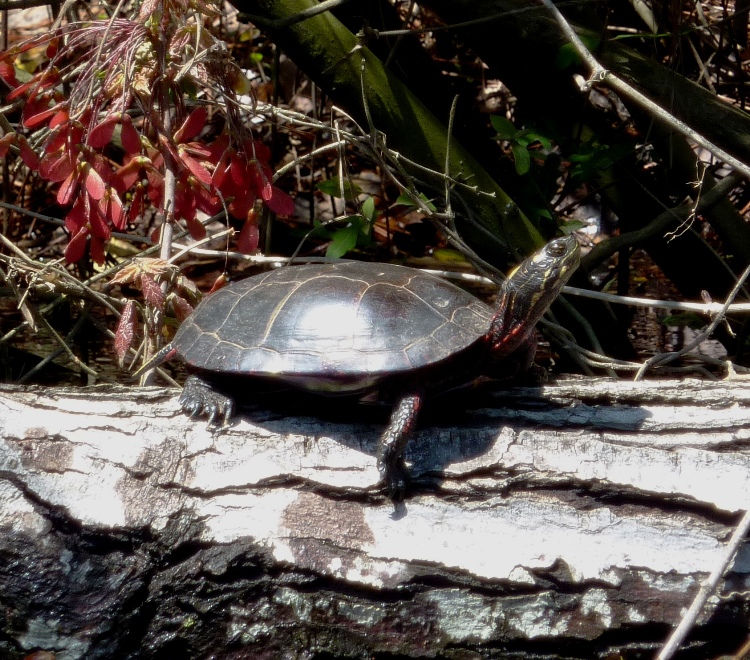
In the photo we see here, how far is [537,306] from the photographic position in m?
2.06

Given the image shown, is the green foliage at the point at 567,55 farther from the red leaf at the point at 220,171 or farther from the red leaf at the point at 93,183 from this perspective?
the red leaf at the point at 93,183

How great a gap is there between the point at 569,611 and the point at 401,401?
0.62 m

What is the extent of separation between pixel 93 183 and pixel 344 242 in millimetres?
1011

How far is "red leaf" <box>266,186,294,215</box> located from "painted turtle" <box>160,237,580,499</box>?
376mm

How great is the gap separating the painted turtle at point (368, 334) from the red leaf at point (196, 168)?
1.38 feet

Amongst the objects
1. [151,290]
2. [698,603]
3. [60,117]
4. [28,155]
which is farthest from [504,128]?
Result: [698,603]

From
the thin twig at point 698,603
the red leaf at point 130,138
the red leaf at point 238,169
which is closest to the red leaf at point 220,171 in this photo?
the red leaf at point 238,169

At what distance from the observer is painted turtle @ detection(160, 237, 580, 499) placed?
6.27ft

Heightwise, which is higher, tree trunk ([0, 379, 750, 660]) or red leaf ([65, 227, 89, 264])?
red leaf ([65, 227, 89, 264])

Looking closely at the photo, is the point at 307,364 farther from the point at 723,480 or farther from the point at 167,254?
the point at 723,480

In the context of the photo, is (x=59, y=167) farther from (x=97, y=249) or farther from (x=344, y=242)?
(x=344, y=242)

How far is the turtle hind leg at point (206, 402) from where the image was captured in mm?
2053

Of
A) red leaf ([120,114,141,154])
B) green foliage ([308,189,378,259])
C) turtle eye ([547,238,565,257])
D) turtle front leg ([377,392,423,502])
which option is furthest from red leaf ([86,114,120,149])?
turtle eye ([547,238,565,257])

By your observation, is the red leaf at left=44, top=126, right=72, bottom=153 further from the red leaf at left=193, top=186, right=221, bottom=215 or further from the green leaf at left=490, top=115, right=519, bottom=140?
the green leaf at left=490, top=115, right=519, bottom=140
